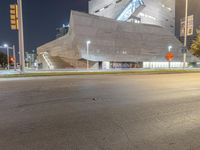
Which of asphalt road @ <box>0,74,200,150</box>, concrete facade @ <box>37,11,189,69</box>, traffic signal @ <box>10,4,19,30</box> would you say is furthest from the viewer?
concrete facade @ <box>37,11,189,69</box>

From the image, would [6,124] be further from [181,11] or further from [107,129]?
[181,11]

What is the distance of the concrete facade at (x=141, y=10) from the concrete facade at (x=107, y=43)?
1898 cm

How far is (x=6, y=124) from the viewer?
13.5 feet

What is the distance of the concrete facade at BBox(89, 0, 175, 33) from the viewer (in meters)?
71.8

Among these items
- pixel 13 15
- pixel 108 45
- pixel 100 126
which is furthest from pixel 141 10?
pixel 100 126

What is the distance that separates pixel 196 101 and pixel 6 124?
660 cm

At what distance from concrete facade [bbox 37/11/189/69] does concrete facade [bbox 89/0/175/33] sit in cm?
1898

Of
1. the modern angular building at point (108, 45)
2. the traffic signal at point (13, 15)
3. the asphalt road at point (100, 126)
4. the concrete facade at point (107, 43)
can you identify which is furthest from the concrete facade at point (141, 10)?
the asphalt road at point (100, 126)

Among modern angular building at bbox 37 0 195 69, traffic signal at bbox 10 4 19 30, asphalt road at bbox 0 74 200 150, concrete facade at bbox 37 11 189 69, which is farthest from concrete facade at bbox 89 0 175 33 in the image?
asphalt road at bbox 0 74 200 150

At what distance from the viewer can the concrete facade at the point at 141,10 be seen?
71.8 m

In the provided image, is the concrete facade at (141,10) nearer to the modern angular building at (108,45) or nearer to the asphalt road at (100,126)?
the modern angular building at (108,45)

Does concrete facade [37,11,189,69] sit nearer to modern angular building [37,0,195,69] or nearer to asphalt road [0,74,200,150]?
modern angular building [37,0,195,69]

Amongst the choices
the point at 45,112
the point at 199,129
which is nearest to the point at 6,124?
the point at 45,112

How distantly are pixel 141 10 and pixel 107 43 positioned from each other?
3492cm
